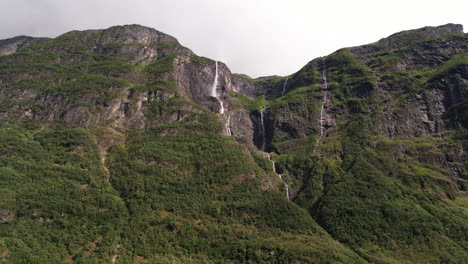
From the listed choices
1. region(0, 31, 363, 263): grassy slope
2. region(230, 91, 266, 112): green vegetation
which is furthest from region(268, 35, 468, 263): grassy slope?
region(230, 91, 266, 112): green vegetation

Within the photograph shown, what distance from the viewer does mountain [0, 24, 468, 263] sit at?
72500mm

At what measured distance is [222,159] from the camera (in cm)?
10444

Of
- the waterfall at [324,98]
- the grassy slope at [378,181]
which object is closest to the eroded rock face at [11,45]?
the grassy slope at [378,181]

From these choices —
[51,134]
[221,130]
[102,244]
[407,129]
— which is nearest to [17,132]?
[51,134]

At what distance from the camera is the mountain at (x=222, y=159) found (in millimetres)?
72500

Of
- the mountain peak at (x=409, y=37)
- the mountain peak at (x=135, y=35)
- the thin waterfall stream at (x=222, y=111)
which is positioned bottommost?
the thin waterfall stream at (x=222, y=111)

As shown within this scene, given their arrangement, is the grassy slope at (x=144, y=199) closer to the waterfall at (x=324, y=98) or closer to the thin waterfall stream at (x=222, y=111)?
the thin waterfall stream at (x=222, y=111)

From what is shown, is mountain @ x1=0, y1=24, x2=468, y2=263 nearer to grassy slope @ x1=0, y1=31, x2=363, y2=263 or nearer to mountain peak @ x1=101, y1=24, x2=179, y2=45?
grassy slope @ x1=0, y1=31, x2=363, y2=263

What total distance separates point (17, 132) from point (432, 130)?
177m

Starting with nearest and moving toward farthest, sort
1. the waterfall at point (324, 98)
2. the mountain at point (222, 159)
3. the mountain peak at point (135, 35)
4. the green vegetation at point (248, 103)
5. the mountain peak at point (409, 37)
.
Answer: the mountain at point (222, 159), the waterfall at point (324, 98), the green vegetation at point (248, 103), the mountain peak at point (409, 37), the mountain peak at point (135, 35)

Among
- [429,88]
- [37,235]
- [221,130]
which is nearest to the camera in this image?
[37,235]

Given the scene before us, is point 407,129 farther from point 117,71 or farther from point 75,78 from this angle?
point 75,78

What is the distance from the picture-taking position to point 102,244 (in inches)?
2704

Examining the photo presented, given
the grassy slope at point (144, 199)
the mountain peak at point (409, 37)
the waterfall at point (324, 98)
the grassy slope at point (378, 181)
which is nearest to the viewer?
the grassy slope at point (144, 199)
